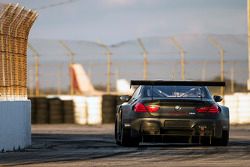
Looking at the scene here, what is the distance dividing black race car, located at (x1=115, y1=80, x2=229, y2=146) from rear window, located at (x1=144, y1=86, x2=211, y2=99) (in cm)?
4

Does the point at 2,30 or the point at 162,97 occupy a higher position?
the point at 2,30

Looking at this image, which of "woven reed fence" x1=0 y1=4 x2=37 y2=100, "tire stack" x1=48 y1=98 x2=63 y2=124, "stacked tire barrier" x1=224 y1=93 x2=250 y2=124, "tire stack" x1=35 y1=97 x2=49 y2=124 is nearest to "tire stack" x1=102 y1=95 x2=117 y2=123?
"tire stack" x1=48 y1=98 x2=63 y2=124

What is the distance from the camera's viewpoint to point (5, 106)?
18.3 meters

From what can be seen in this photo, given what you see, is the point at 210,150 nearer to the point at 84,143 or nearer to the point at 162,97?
the point at 162,97

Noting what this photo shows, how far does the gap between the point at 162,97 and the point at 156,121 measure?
0.56 m

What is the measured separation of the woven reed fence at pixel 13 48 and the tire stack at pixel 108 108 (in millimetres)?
19296

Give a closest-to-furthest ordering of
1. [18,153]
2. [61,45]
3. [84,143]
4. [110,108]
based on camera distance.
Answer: [18,153] < [84,143] < [110,108] < [61,45]

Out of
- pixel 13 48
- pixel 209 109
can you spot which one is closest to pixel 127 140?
pixel 209 109

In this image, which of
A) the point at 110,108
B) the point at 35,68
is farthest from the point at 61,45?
the point at 110,108

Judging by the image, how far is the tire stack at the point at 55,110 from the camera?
131ft

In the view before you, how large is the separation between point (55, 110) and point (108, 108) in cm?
206

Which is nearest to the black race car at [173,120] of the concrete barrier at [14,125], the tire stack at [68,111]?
the concrete barrier at [14,125]

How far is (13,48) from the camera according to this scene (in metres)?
19.2

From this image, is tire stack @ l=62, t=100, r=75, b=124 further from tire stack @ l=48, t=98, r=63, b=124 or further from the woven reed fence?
the woven reed fence
